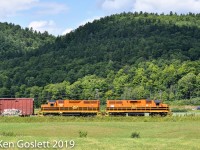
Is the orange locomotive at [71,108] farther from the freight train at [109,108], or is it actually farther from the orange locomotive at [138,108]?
the orange locomotive at [138,108]

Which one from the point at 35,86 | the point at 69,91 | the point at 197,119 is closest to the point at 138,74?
the point at 69,91

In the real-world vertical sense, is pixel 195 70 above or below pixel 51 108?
above

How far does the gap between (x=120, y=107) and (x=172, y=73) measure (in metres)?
89.2

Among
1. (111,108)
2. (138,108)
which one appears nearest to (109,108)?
(111,108)

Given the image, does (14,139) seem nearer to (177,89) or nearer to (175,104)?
(175,104)

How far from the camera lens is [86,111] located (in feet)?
263

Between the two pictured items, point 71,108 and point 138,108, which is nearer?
point 138,108

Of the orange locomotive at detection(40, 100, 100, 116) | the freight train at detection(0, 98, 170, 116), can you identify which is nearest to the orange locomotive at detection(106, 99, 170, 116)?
the freight train at detection(0, 98, 170, 116)

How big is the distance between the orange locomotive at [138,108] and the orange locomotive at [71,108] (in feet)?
9.06

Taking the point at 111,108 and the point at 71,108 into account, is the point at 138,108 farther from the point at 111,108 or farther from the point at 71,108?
the point at 71,108

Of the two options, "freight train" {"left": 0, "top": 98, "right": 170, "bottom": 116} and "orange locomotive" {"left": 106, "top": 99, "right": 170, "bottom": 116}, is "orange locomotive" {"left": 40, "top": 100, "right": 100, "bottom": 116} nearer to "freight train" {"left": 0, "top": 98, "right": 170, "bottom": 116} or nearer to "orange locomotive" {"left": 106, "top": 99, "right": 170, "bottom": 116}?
"freight train" {"left": 0, "top": 98, "right": 170, "bottom": 116}

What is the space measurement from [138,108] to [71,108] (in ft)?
40.0

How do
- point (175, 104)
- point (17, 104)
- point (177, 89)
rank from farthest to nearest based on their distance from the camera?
point (177, 89) → point (175, 104) → point (17, 104)

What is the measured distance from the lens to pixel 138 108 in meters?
80.1
